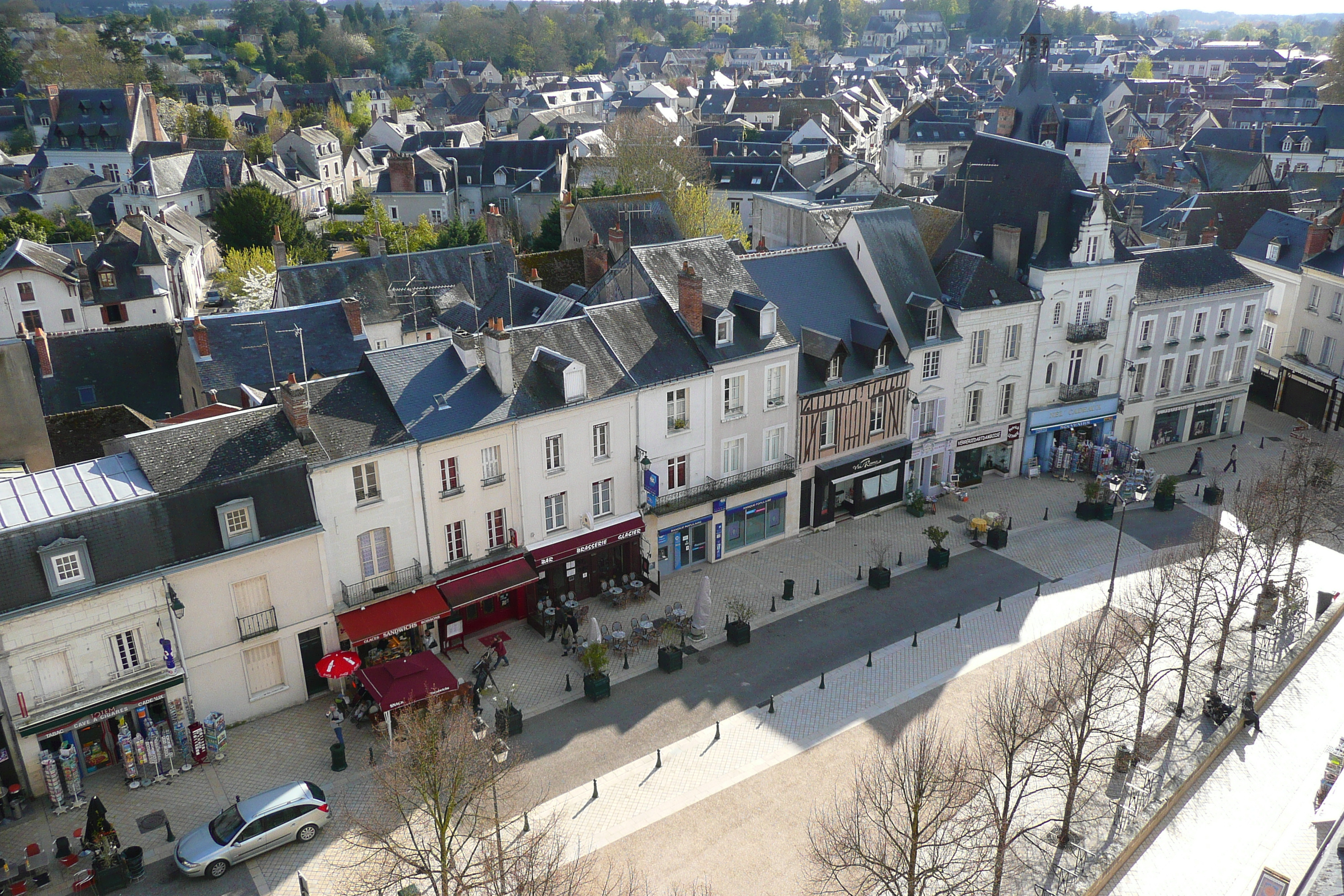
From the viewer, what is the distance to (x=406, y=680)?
23.5 metres

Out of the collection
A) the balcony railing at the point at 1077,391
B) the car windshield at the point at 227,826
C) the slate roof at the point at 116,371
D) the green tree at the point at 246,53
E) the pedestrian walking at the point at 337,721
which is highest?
the green tree at the point at 246,53

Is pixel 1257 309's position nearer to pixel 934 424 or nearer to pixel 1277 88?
pixel 934 424

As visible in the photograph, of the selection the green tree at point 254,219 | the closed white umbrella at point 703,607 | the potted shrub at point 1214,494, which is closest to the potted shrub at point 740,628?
the closed white umbrella at point 703,607

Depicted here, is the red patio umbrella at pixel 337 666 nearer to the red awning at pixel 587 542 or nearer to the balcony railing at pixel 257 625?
the balcony railing at pixel 257 625

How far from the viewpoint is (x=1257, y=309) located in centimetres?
4119

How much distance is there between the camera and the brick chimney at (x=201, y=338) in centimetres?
3288

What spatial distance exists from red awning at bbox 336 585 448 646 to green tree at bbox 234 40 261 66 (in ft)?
517

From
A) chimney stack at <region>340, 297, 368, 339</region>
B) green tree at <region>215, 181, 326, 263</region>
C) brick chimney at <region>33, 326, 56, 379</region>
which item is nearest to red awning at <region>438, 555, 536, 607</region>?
chimney stack at <region>340, 297, 368, 339</region>

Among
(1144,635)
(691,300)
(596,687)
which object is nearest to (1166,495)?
(1144,635)

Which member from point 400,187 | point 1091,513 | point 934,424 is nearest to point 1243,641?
point 1091,513

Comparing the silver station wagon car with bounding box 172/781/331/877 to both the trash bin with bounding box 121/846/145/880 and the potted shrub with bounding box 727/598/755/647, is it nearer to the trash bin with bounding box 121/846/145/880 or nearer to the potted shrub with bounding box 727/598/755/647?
the trash bin with bounding box 121/846/145/880

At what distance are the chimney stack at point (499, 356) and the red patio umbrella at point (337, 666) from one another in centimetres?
831

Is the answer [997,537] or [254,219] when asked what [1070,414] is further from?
[254,219]

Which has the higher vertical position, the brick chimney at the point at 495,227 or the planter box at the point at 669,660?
the brick chimney at the point at 495,227
